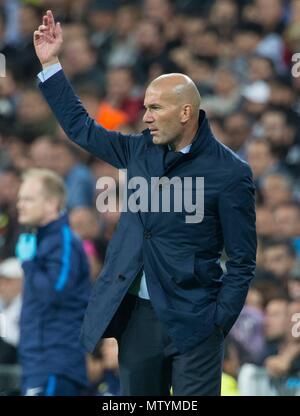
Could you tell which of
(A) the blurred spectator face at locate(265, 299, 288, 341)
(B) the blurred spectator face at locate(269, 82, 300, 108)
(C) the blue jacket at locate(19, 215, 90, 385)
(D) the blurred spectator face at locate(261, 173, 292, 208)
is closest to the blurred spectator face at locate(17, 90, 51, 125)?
(B) the blurred spectator face at locate(269, 82, 300, 108)

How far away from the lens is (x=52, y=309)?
5938 millimetres

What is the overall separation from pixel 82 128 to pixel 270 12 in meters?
5.95

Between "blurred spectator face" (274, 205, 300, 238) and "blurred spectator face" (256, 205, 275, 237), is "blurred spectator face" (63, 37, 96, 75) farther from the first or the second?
"blurred spectator face" (274, 205, 300, 238)

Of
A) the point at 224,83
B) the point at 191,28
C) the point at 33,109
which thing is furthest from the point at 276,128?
the point at 33,109

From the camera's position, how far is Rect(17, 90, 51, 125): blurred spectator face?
10062mm

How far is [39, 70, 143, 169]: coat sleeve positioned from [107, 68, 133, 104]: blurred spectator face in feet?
17.3

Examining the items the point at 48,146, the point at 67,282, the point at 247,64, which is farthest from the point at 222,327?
the point at 247,64

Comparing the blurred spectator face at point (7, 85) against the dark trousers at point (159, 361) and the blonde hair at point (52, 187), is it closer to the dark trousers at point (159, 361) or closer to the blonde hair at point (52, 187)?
the blonde hair at point (52, 187)

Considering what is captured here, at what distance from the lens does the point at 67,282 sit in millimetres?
5941

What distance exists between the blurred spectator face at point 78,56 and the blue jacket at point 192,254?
19.6ft

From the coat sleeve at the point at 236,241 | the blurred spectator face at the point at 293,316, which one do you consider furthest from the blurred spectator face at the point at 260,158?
the coat sleeve at the point at 236,241

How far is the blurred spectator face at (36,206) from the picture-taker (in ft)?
19.8

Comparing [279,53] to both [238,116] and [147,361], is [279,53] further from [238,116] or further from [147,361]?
[147,361]

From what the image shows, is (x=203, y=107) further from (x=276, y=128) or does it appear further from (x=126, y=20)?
(x=126, y=20)
